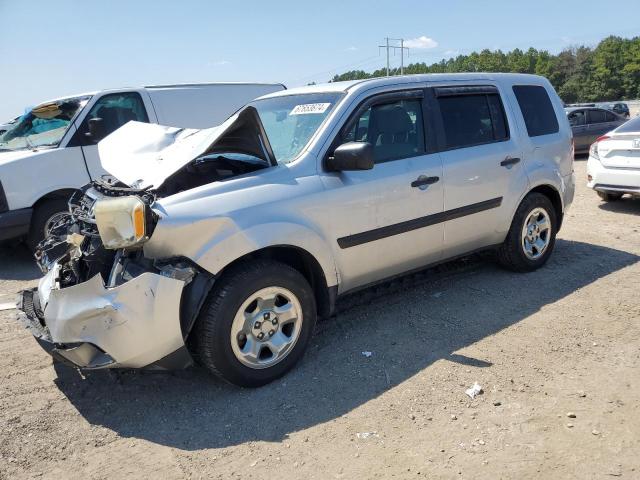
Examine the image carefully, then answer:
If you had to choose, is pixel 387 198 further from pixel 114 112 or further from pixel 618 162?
pixel 618 162

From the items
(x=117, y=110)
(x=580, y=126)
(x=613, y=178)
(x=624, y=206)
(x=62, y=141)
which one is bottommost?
(x=624, y=206)

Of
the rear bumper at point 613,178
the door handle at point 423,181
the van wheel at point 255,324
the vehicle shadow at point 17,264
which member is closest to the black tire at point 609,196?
the rear bumper at point 613,178

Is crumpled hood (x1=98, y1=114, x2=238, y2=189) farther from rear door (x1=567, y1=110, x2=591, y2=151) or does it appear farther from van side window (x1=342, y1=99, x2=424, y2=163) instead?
rear door (x1=567, y1=110, x2=591, y2=151)

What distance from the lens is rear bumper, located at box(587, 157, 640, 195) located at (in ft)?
24.3

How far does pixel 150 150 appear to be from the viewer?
3.86m

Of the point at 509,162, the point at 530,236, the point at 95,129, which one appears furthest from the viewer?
the point at 95,129

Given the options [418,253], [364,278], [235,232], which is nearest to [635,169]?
[418,253]

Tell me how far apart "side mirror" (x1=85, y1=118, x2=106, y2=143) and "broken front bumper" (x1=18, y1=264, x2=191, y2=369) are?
3.87 metres

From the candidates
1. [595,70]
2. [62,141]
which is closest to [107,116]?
[62,141]

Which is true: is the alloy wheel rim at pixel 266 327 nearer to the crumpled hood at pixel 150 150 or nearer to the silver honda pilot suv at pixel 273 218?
the silver honda pilot suv at pixel 273 218

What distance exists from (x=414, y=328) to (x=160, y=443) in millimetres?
2093

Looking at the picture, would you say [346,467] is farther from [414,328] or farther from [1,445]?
[1,445]

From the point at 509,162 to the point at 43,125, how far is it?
5.84 m

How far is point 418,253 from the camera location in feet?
14.0
